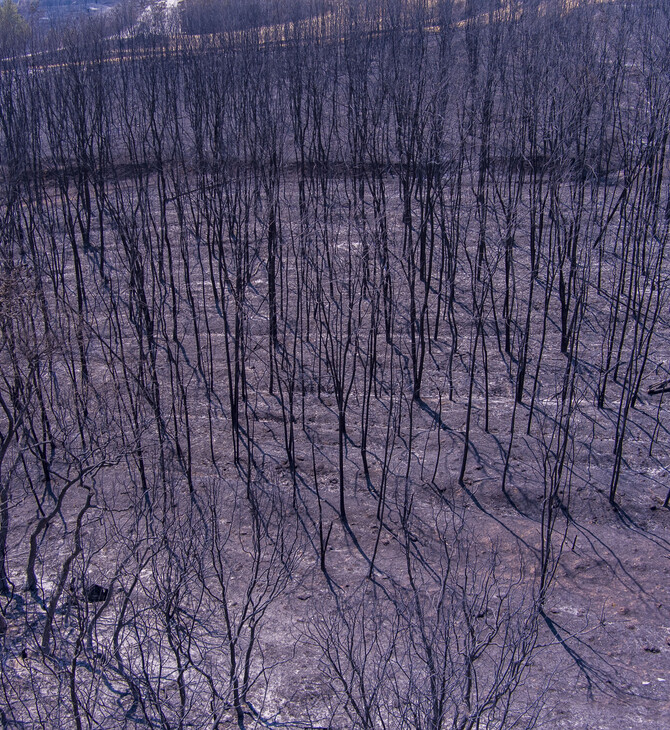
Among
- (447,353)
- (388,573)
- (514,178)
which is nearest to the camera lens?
(388,573)

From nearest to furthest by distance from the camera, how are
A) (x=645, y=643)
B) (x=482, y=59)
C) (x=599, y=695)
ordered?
(x=599, y=695) < (x=645, y=643) < (x=482, y=59)

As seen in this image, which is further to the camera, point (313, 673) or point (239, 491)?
point (239, 491)

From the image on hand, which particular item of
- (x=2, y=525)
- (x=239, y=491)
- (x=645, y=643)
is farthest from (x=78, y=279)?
(x=645, y=643)

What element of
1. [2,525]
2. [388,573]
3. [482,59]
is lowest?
[388,573]

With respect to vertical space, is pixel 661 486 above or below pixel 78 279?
below

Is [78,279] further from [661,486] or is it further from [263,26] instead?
[263,26]

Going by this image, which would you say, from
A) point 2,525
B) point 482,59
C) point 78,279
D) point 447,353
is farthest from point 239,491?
point 482,59
